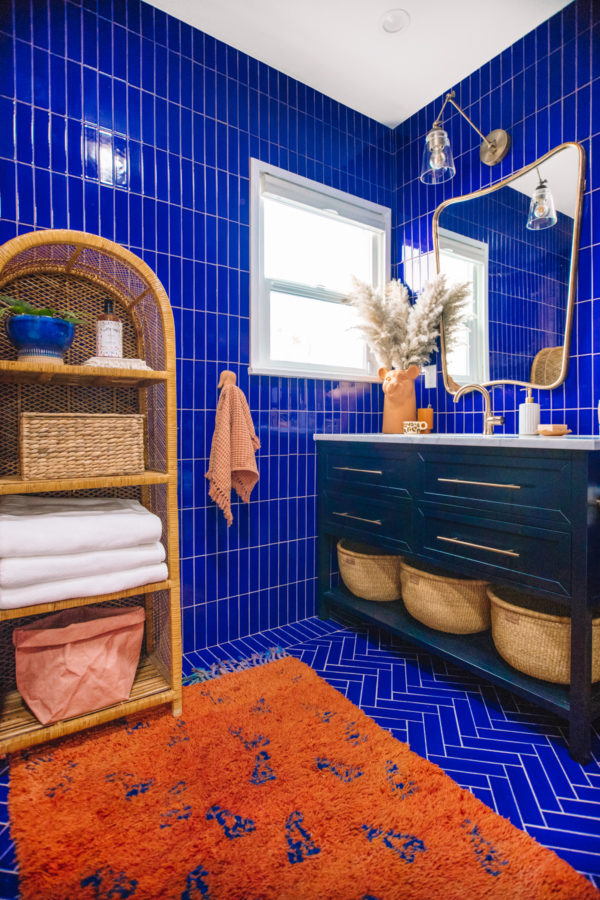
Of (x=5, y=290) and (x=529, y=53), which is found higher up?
(x=529, y=53)

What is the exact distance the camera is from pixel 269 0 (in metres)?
2.07

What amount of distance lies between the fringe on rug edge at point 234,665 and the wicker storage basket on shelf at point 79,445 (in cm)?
94

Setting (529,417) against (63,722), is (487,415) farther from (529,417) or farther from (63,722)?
(63,722)

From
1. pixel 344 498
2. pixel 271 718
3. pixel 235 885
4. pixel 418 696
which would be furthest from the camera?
pixel 344 498

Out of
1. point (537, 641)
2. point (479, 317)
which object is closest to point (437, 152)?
point (479, 317)

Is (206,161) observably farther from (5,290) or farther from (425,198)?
(425,198)

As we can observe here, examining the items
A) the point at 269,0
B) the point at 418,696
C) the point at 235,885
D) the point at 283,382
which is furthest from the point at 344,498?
the point at 269,0

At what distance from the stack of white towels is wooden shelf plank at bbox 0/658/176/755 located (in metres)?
A: 0.39

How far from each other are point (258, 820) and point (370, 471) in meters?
1.38

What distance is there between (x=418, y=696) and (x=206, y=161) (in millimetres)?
2509

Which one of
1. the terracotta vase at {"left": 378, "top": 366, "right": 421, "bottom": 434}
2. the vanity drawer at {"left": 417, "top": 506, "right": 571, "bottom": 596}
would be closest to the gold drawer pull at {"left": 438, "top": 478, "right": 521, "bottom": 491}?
the vanity drawer at {"left": 417, "top": 506, "right": 571, "bottom": 596}

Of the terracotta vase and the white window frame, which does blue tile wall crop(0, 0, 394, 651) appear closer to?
the terracotta vase

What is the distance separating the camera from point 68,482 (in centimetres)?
151

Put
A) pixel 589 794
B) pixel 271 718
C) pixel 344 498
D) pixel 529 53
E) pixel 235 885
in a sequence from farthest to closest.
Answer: pixel 344 498
pixel 529 53
pixel 271 718
pixel 589 794
pixel 235 885
